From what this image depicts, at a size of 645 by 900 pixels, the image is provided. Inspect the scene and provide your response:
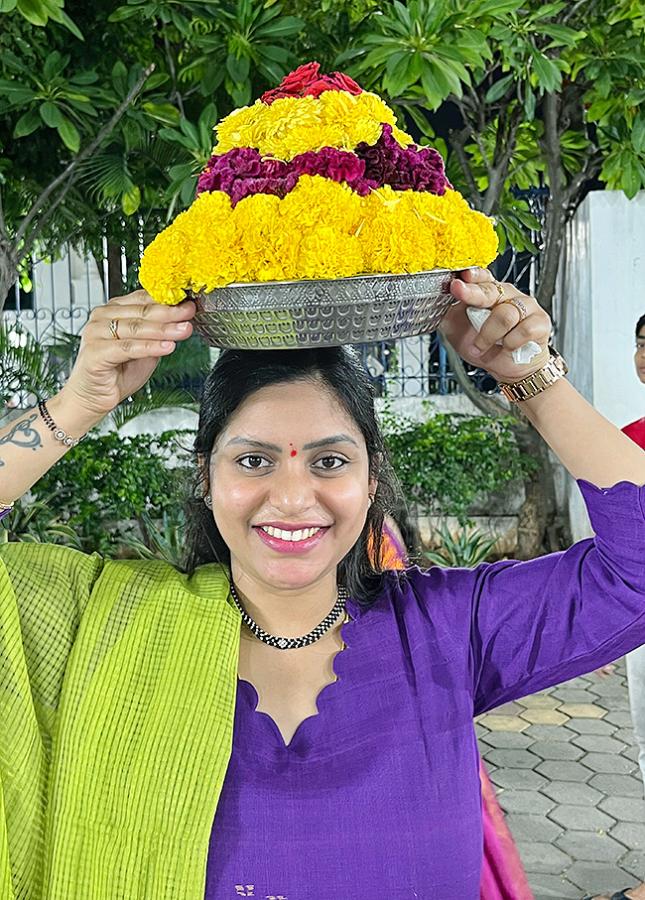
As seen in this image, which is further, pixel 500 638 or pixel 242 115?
pixel 500 638

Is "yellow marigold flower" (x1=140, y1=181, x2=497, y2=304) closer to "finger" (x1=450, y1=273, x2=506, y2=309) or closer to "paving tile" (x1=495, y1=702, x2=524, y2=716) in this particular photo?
"finger" (x1=450, y1=273, x2=506, y2=309)

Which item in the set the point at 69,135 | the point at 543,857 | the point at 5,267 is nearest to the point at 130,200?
the point at 5,267

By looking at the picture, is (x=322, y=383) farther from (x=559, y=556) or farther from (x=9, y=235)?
(x=9, y=235)

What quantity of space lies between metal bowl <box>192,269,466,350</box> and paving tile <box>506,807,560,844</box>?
322cm

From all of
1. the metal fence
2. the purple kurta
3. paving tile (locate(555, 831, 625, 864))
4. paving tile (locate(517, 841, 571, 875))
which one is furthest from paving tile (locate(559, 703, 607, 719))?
the purple kurta

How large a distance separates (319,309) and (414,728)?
0.65 meters

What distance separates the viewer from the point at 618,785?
459cm

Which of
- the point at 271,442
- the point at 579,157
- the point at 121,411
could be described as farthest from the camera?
the point at 579,157

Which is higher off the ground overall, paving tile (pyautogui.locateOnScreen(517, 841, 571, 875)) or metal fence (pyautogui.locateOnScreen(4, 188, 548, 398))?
metal fence (pyautogui.locateOnScreen(4, 188, 548, 398))

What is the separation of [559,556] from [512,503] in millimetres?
6385

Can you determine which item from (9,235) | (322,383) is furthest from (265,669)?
(9,235)

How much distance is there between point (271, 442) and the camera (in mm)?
1578

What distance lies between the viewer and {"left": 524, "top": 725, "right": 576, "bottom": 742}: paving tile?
517 cm

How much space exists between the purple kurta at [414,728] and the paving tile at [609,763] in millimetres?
3355
